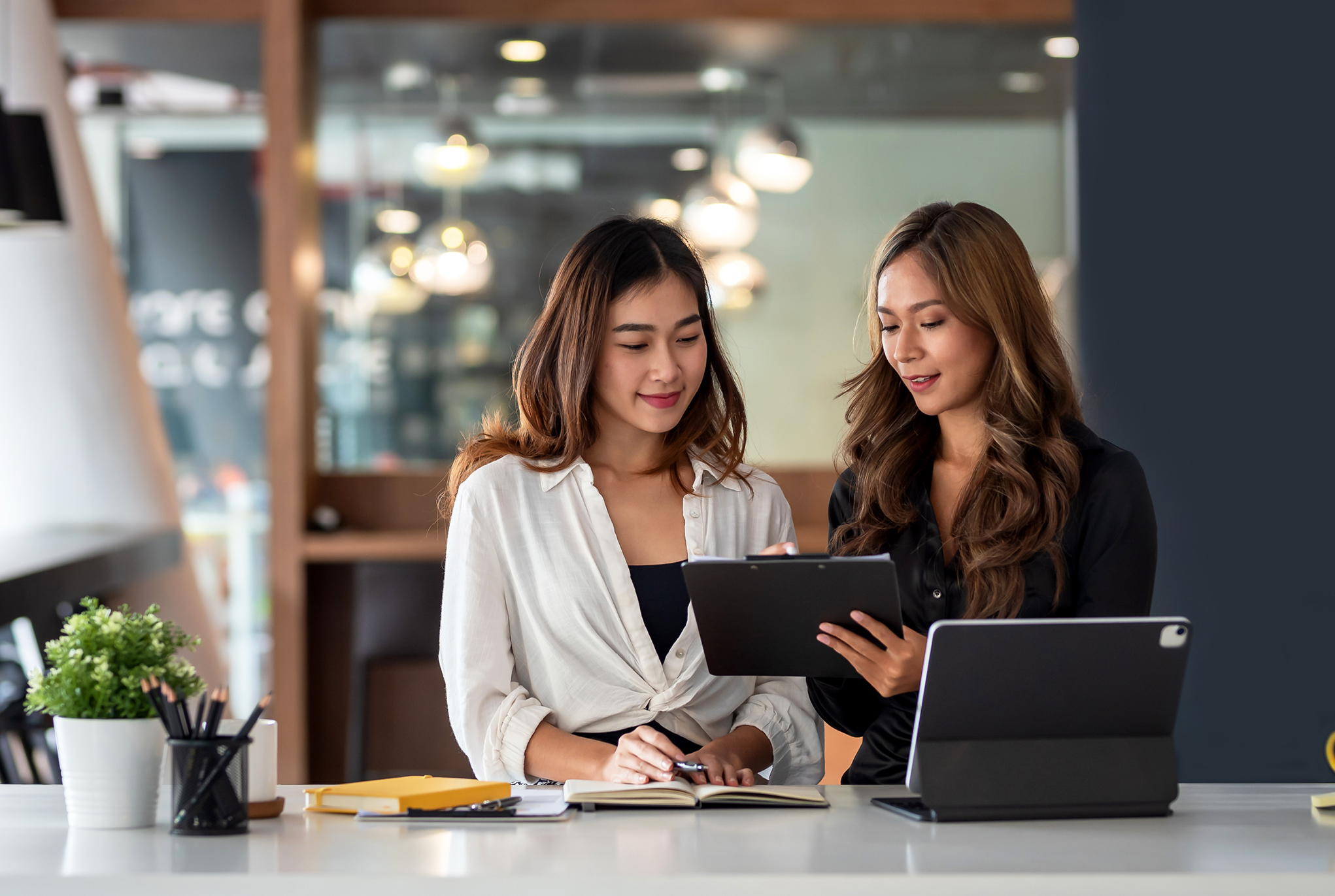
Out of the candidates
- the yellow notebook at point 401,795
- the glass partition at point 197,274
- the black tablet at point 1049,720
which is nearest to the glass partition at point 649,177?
the glass partition at point 197,274

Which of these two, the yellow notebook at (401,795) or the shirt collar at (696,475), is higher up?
the shirt collar at (696,475)

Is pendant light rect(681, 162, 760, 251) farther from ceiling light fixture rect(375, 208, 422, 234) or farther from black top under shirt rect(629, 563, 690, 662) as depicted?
black top under shirt rect(629, 563, 690, 662)

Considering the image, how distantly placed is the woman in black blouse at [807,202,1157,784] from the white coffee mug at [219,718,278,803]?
0.74 m

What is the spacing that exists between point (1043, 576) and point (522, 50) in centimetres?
463

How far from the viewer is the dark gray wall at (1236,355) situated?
3035 mm

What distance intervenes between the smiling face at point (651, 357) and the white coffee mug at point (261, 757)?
0.70 metres

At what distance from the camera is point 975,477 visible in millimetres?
1799

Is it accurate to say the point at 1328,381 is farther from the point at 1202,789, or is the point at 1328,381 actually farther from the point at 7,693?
the point at 7,693

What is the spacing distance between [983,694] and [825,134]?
5861 mm

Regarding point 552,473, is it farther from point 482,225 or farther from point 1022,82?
point 482,225

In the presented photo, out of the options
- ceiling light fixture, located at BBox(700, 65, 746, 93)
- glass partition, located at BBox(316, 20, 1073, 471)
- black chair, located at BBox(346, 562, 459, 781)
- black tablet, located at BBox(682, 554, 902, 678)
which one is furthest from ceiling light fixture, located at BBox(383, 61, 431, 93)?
black tablet, located at BBox(682, 554, 902, 678)

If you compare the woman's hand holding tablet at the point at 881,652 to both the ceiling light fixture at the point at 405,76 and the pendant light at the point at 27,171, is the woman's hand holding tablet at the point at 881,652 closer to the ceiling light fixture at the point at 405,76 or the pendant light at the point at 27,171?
the pendant light at the point at 27,171

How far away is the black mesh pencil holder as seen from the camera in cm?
131

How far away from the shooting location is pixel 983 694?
1.36m
